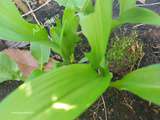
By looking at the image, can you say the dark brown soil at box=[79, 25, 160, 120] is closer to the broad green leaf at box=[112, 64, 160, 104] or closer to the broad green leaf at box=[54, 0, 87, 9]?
the broad green leaf at box=[112, 64, 160, 104]

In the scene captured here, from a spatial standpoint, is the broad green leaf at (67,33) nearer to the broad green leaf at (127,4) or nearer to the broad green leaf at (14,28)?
the broad green leaf at (14,28)

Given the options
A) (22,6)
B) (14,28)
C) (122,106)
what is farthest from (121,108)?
(22,6)

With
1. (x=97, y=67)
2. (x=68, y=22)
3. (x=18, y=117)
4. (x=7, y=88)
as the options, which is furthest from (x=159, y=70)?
(x=7, y=88)

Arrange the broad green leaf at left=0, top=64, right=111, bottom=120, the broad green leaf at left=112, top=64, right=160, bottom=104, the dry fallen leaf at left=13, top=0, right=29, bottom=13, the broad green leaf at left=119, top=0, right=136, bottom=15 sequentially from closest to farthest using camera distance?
the broad green leaf at left=0, top=64, right=111, bottom=120 < the broad green leaf at left=112, top=64, right=160, bottom=104 < the broad green leaf at left=119, top=0, right=136, bottom=15 < the dry fallen leaf at left=13, top=0, right=29, bottom=13

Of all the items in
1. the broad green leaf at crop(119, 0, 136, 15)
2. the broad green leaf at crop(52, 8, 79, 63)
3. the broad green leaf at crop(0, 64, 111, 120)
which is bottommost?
the broad green leaf at crop(0, 64, 111, 120)

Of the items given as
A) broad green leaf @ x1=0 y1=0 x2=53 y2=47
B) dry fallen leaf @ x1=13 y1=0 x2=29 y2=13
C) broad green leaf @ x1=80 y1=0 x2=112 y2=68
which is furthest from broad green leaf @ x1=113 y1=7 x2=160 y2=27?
dry fallen leaf @ x1=13 y1=0 x2=29 y2=13

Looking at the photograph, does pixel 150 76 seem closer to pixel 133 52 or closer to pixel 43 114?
pixel 133 52

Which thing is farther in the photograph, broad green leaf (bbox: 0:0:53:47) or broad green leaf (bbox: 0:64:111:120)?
broad green leaf (bbox: 0:0:53:47)
